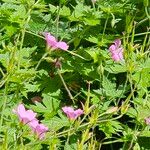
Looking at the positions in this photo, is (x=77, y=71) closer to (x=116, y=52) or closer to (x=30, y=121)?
(x=116, y=52)

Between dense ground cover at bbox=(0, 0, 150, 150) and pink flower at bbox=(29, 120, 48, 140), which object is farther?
dense ground cover at bbox=(0, 0, 150, 150)

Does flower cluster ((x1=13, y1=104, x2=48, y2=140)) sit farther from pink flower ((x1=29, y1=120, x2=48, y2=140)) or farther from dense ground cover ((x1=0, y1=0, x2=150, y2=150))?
dense ground cover ((x1=0, y1=0, x2=150, y2=150))

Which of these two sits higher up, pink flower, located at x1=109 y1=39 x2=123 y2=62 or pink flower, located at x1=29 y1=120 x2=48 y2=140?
pink flower, located at x1=109 y1=39 x2=123 y2=62

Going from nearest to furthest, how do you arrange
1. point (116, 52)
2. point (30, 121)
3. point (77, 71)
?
1. point (30, 121)
2. point (116, 52)
3. point (77, 71)

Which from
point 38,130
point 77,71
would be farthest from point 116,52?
point 38,130

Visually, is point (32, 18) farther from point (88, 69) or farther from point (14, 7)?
point (88, 69)

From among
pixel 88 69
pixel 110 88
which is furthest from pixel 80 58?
pixel 110 88

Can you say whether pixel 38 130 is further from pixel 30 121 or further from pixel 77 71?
pixel 77 71

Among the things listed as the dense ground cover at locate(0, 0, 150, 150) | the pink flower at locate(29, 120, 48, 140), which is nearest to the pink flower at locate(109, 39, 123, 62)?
the dense ground cover at locate(0, 0, 150, 150)

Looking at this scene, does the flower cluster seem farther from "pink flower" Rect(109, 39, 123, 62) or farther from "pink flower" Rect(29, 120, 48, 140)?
"pink flower" Rect(109, 39, 123, 62)

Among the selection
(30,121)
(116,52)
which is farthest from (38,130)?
(116,52)

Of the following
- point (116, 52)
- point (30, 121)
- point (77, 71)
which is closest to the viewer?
point (30, 121)

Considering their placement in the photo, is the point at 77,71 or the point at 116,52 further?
the point at 77,71

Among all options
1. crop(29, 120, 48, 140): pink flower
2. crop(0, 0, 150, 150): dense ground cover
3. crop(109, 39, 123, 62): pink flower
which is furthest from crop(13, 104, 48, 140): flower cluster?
crop(109, 39, 123, 62): pink flower
